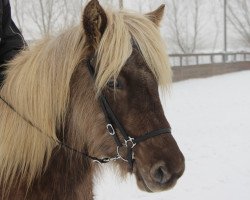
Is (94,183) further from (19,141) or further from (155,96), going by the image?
(155,96)

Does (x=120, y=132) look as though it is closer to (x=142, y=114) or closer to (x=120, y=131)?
(x=120, y=131)

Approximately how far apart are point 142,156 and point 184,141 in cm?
587

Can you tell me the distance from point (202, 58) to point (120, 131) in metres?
24.3

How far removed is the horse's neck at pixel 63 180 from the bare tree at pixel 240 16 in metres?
39.2

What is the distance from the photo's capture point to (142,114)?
207 cm

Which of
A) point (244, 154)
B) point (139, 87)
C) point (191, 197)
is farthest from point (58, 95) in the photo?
point (244, 154)

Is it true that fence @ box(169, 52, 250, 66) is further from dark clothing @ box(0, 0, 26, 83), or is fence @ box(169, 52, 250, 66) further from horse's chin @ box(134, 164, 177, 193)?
horse's chin @ box(134, 164, 177, 193)

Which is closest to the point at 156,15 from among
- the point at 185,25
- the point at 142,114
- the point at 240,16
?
the point at 142,114

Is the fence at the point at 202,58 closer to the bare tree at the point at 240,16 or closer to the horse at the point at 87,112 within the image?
the bare tree at the point at 240,16

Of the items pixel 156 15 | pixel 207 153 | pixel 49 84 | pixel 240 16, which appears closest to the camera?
pixel 49 84

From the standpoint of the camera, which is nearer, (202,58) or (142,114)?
(142,114)

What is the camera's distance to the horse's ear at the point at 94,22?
2.06 meters

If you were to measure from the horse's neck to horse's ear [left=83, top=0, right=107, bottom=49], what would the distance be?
67cm

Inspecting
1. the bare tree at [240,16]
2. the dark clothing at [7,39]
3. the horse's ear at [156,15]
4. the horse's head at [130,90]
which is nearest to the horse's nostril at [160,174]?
the horse's head at [130,90]
